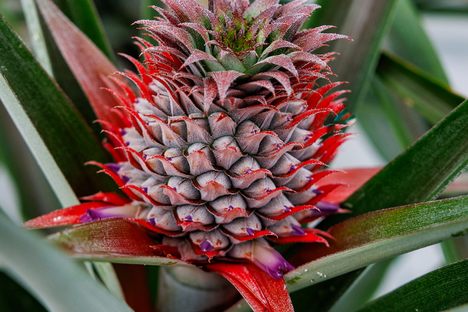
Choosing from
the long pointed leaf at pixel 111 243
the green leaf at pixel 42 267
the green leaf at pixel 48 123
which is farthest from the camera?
the green leaf at pixel 48 123

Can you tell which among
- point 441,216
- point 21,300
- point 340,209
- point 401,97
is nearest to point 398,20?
point 401,97

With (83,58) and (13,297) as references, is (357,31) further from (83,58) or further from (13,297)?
(13,297)

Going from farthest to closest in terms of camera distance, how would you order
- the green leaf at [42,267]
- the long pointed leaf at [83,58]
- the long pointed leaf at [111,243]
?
1. the long pointed leaf at [83,58]
2. the long pointed leaf at [111,243]
3. the green leaf at [42,267]

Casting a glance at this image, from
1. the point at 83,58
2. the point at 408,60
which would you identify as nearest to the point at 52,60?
the point at 83,58

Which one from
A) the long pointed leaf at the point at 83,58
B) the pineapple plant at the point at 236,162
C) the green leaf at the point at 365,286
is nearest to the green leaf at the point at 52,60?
the long pointed leaf at the point at 83,58

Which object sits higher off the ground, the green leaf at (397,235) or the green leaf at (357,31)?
the green leaf at (357,31)

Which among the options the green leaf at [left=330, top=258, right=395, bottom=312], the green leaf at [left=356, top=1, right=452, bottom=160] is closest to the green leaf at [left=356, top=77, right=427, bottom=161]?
the green leaf at [left=356, top=1, right=452, bottom=160]

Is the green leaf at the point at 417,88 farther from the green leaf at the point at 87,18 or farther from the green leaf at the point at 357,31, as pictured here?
the green leaf at the point at 87,18
